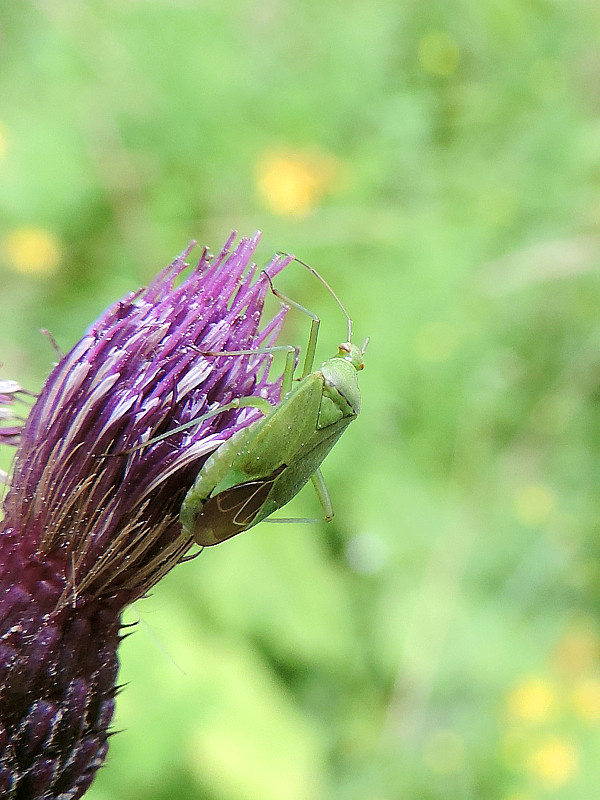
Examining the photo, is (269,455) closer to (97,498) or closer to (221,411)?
(221,411)

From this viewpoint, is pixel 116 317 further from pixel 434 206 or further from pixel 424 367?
pixel 434 206

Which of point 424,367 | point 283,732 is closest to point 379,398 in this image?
point 424,367

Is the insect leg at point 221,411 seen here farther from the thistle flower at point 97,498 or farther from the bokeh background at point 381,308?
the bokeh background at point 381,308

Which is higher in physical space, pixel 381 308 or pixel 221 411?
pixel 381 308

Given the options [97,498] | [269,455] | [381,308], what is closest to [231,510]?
[269,455]

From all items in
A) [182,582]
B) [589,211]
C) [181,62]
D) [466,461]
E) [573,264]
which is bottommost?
[182,582]

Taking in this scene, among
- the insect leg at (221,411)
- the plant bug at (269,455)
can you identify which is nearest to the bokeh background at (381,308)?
the plant bug at (269,455)
